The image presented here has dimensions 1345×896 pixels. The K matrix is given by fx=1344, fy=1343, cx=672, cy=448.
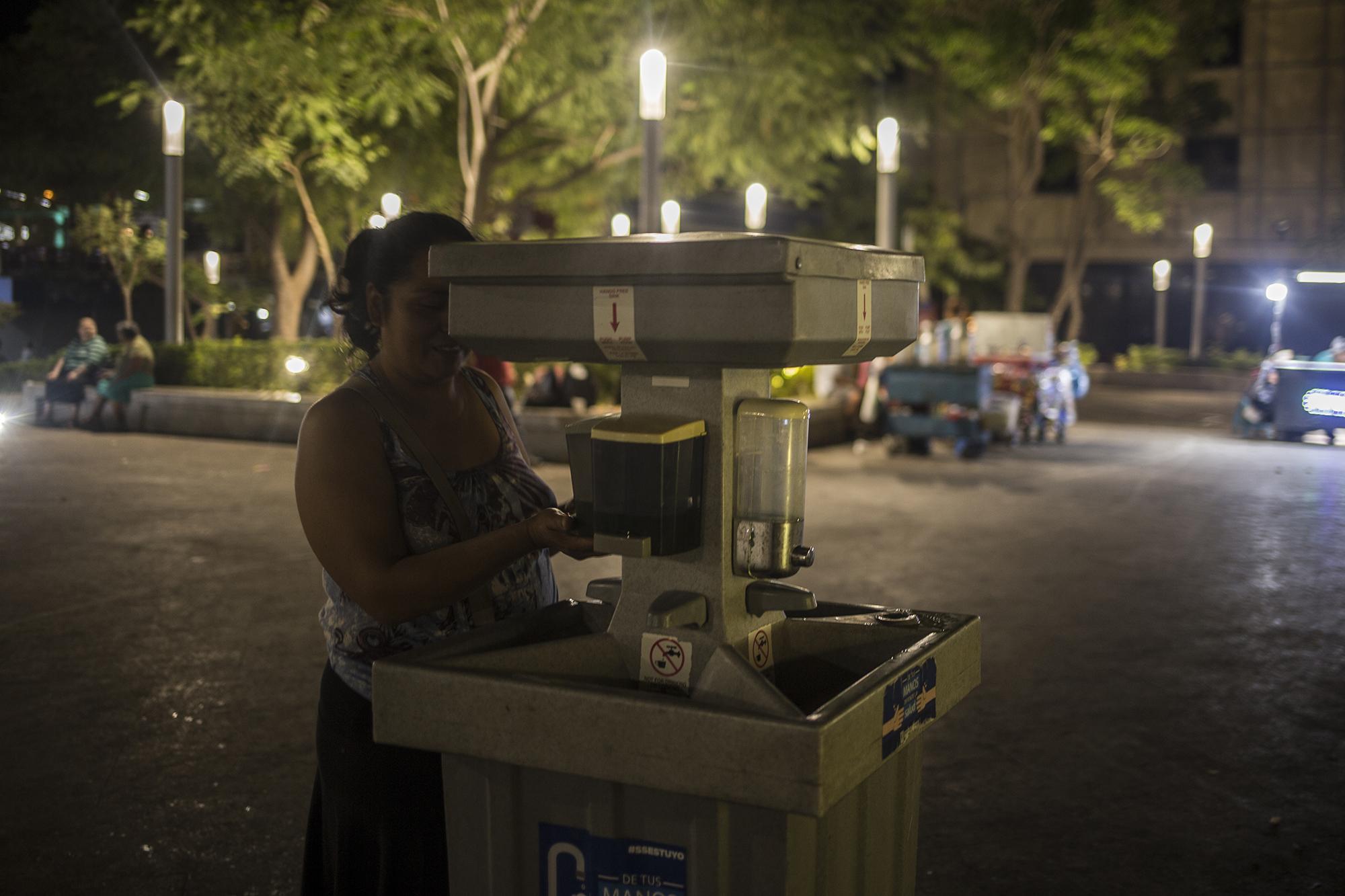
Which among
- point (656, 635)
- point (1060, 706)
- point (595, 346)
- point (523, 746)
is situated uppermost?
point (595, 346)

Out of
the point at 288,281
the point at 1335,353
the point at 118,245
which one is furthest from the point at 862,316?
the point at 288,281

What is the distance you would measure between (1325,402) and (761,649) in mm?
1748

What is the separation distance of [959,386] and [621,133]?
8.33 meters

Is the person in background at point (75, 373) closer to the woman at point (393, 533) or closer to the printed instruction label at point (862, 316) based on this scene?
the woman at point (393, 533)

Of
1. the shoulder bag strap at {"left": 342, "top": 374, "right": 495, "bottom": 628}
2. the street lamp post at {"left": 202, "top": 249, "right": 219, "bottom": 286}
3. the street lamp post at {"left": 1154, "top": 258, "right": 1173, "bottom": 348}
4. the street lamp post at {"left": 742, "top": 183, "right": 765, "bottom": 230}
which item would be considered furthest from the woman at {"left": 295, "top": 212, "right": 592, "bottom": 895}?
the street lamp post at {"left": 1154, "top": 258, "right": 1173, "bottom": 348}

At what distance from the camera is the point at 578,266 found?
1981mm

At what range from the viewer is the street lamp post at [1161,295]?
37.4 meters

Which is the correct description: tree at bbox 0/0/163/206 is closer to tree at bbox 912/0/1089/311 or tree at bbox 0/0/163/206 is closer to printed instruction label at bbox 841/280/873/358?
tree at bbox 912/0/1089/311

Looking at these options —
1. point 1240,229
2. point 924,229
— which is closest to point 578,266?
point 924,229

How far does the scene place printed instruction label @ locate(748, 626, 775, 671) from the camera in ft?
7.29

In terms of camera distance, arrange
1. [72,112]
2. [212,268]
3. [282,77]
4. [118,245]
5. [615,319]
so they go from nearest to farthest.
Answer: [615,319]
[282,77]
[118,245]
[72,112]
[212,268]

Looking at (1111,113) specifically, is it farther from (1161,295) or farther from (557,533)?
(557,533)

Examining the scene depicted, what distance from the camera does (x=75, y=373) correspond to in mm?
18547

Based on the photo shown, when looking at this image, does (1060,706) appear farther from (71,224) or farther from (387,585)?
(71,224)
